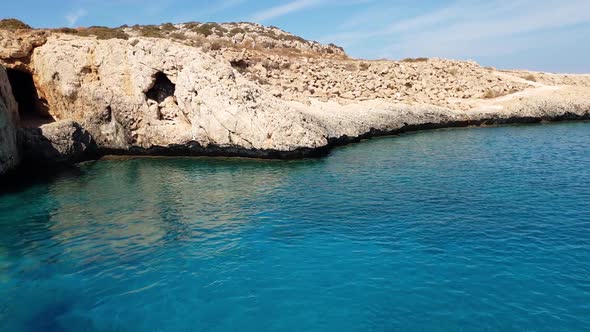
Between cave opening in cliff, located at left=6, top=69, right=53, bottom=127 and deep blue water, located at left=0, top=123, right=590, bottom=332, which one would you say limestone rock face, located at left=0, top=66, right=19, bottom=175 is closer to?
deep blue water, located at left=0, top=123, right=590, bottom=332

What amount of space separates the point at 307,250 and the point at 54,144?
2503 cm

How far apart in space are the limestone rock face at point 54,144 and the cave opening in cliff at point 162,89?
20.6ft

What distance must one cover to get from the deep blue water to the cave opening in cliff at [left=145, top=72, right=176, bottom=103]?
30.7 ft

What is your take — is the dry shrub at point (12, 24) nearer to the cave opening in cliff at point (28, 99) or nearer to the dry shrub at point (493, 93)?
the cave opening in cliff at point (28, 99)

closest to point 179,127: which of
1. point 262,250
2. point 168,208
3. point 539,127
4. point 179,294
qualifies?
point 168,208

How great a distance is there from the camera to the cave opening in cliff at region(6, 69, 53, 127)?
1449 inches

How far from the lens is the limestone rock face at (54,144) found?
31.5 meters

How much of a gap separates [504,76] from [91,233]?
60736 mm

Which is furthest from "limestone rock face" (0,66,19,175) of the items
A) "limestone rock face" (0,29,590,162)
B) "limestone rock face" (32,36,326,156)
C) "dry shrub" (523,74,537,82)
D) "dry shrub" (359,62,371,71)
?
"dry shrub" (523,74,537,82)

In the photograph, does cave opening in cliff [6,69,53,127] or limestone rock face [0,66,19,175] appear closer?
limestone rock face [0,66,19,175]

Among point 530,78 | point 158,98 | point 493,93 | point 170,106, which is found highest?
point 530,78

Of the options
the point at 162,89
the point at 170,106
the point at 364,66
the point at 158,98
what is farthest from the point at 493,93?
the point at 158,98

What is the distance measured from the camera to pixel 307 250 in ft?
52.7

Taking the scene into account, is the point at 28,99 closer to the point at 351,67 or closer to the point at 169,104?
the point at 169,104
